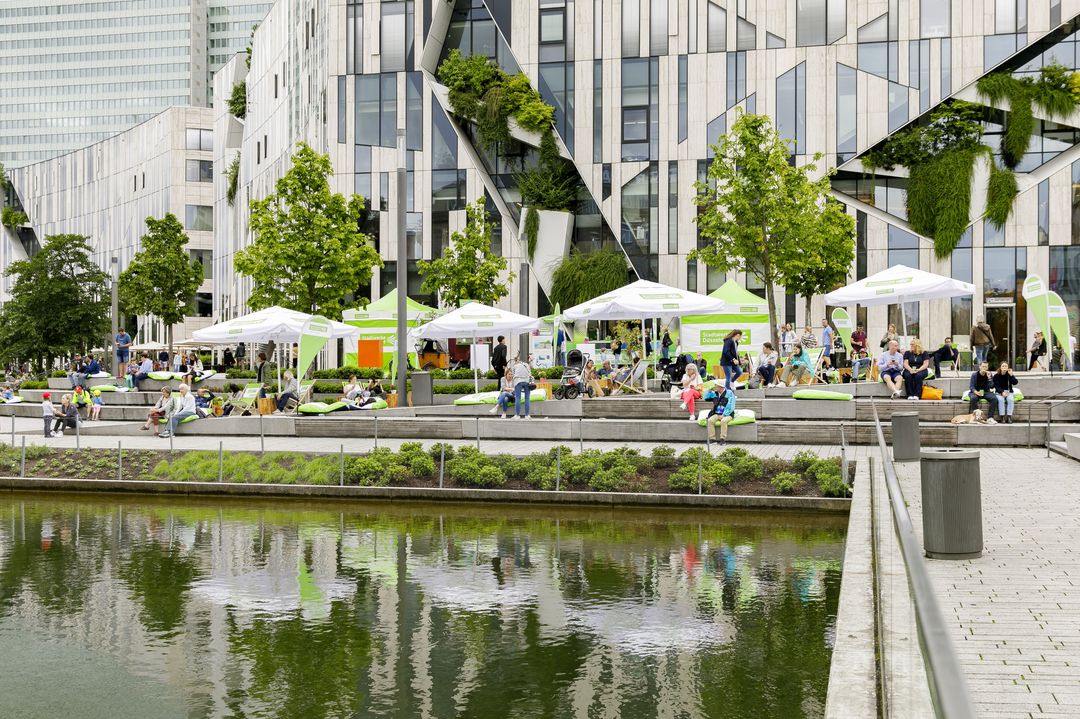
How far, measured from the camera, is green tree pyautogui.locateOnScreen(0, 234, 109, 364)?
5781 cm

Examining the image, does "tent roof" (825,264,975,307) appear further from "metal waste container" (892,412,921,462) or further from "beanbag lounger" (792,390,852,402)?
"metal waste container" (892,412,921,462)

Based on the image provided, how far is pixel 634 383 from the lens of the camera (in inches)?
1202

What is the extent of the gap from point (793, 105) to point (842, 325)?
18203 mm

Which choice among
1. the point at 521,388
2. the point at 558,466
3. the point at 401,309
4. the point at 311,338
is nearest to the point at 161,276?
the point at 311,338

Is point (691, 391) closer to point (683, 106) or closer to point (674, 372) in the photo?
point (674, 372)

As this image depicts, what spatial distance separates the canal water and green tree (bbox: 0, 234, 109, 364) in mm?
44270

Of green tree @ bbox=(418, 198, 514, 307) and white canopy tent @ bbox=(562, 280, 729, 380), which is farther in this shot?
green tree @ bbox=(418, 198, 514, 307)

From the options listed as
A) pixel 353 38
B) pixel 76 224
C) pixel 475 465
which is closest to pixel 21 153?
pixel 76 224

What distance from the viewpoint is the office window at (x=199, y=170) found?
9088 centimetres

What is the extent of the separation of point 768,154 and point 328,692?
109ft

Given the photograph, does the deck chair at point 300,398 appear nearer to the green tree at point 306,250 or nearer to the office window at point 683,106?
the green tree at point 306,250

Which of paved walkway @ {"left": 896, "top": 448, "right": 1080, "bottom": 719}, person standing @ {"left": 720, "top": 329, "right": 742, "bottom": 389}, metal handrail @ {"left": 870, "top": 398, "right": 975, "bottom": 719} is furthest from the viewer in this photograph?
person standing @ {"left": 720, "top": 329, "right": 742, "bottom": 389}

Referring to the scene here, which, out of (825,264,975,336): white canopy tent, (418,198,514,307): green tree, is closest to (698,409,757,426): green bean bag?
(825,264,975,336): white canopy tent

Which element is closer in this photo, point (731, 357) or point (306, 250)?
point (731, 357)
